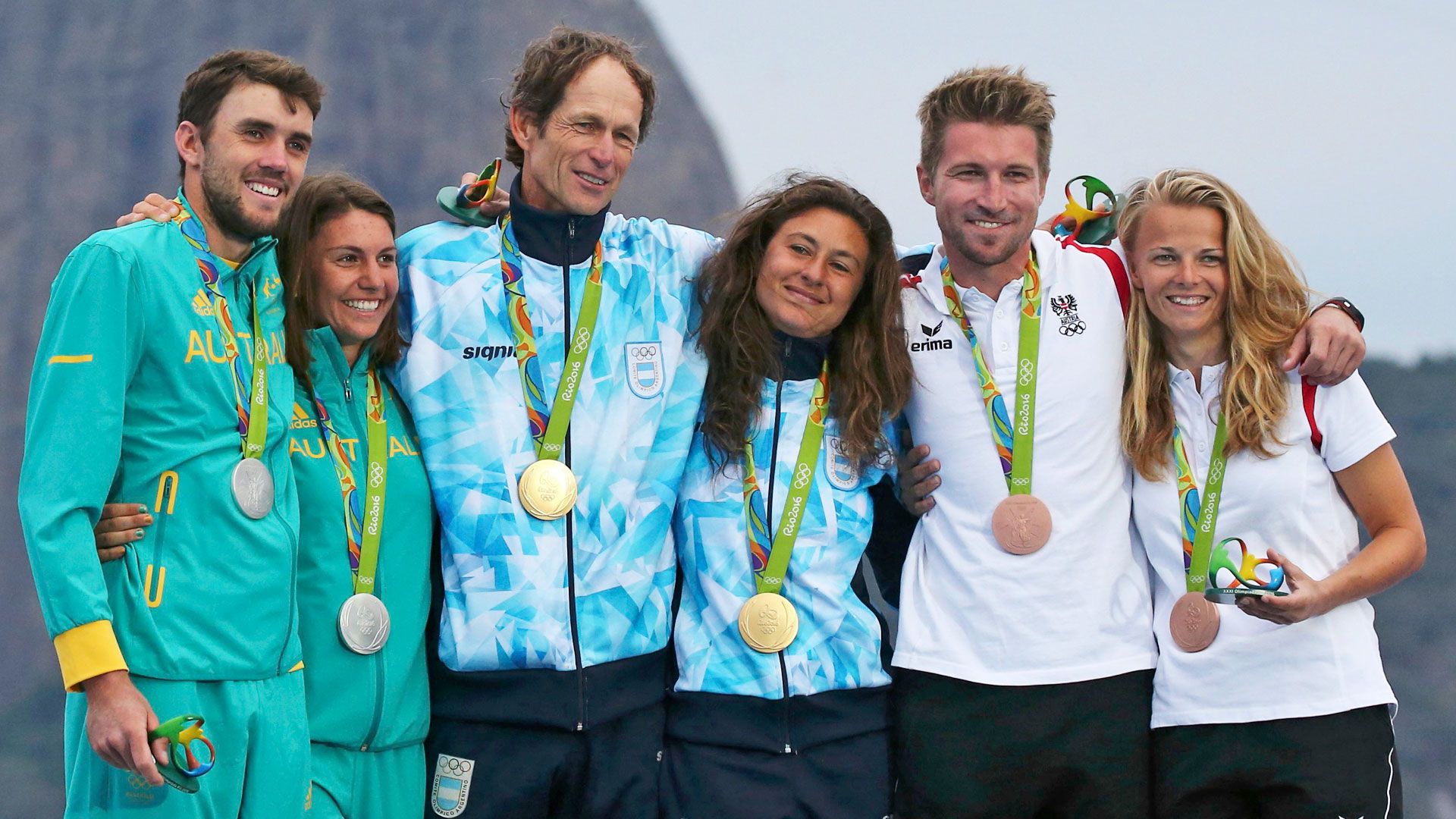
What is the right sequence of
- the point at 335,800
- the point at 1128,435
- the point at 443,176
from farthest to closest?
the point at 443,176 → the point at 1128,435 → the point at 335,800

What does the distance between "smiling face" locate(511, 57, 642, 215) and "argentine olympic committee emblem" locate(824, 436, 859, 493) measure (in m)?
0.70

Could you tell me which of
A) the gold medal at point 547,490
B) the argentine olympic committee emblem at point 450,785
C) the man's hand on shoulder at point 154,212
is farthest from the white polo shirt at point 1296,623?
the man's hand on shoulder at point 154,212

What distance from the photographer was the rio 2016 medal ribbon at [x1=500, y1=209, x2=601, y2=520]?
2416 mm

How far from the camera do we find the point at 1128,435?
8.34ft

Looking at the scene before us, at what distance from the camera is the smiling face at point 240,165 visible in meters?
2.28

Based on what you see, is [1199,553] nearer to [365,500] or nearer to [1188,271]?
[1188,271]

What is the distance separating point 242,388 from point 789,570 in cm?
112

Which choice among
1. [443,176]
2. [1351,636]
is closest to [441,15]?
[443,176]

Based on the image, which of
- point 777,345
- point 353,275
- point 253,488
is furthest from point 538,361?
point 253,488

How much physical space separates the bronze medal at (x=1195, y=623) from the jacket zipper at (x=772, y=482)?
78 cm

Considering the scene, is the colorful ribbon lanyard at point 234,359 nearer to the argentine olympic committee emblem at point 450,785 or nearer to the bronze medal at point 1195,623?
the argentine olympic committee emblem at point 450,785

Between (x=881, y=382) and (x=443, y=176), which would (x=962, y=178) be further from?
(x=443, y=176)

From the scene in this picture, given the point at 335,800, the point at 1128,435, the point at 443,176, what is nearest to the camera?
the point at 335,800

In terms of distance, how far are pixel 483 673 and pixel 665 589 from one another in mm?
404
